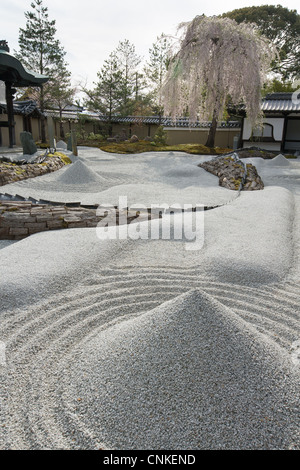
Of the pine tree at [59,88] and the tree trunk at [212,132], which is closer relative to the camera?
the tree trunk at [212,132]

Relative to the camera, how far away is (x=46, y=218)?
209 inches

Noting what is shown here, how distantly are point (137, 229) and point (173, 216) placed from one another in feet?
3.29

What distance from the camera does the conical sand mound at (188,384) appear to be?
1904 millimetres

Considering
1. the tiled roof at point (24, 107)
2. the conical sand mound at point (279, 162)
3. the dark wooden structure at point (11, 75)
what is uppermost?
the dark wooden structure at point (11, 75)

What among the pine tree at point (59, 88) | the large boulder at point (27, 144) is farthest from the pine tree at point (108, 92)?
the large boulder at point (27, 144)

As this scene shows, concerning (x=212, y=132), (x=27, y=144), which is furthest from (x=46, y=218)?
(x=212, y=132)

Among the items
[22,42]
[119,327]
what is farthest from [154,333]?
[22,42]

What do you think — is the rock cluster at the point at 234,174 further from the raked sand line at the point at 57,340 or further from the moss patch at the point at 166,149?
the raked sand line at the point at 57,340

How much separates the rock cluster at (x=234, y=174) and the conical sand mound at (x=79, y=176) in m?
3.97

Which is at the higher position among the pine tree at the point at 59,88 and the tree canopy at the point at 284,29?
the tree canopy at the point at 284,29

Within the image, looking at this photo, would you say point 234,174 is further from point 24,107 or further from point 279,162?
point 24,107

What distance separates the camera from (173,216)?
5836mm

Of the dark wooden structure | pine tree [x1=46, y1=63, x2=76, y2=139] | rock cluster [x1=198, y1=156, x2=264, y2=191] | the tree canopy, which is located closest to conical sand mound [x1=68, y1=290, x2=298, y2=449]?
rock cluster [x1=198, y1=156, x2=264, y2=191]

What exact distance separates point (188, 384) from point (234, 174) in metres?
8.89
